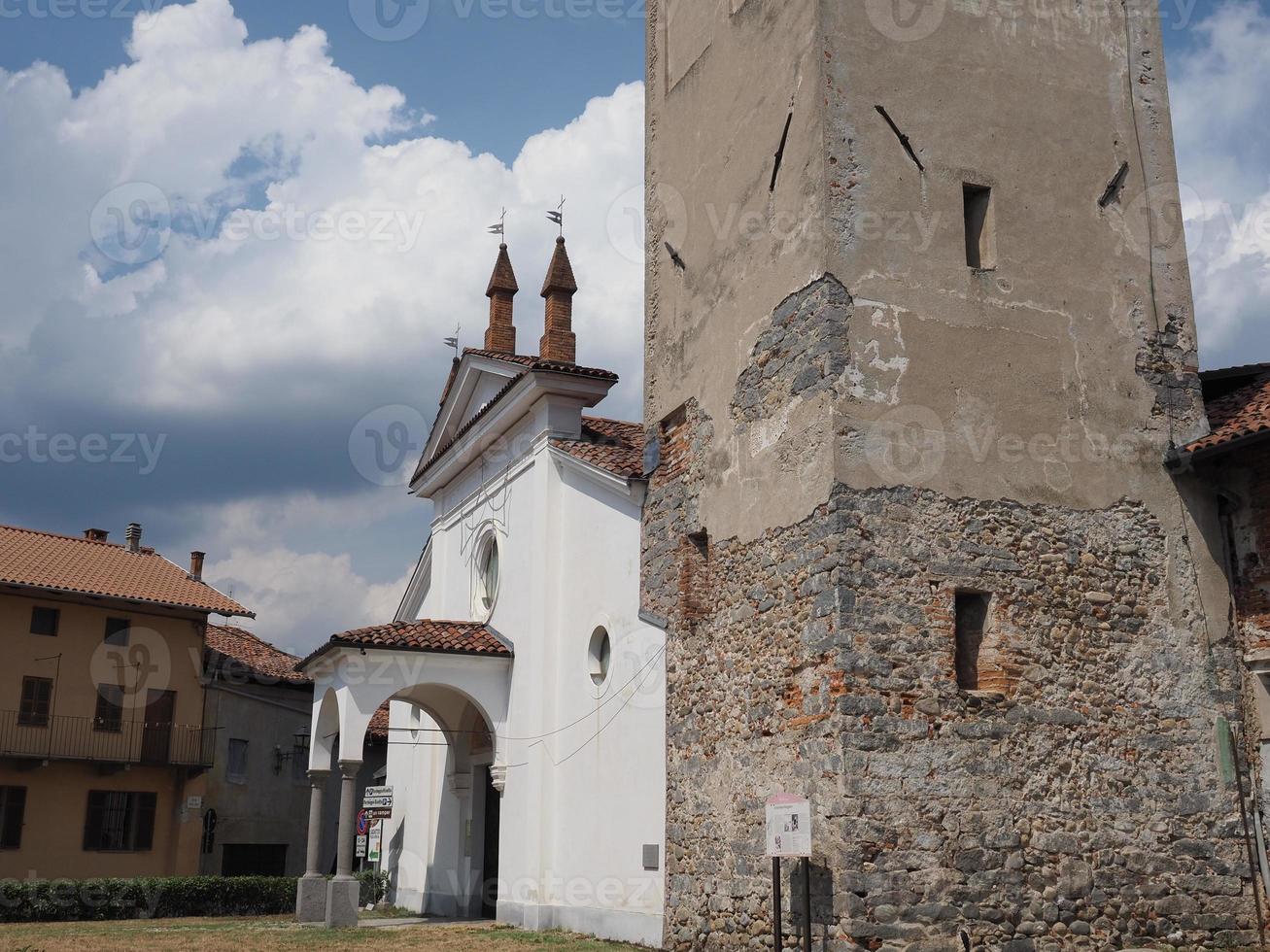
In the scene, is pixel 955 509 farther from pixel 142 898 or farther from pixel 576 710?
pixel 142 898

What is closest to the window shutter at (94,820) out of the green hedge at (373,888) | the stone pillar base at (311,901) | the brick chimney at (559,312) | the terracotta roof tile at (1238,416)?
the green hedge at (373,888)

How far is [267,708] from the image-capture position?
3216 centimetres

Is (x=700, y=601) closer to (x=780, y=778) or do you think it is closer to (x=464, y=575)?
(x=780, y=778)

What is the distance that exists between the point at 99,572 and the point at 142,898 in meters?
9.54

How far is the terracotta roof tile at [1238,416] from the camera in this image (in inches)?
456

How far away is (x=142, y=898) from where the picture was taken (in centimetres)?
2238

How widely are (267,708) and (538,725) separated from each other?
17.1 metres

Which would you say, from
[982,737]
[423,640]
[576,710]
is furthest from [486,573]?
[982,737]

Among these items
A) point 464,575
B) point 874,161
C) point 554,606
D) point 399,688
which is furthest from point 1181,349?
point 464,575

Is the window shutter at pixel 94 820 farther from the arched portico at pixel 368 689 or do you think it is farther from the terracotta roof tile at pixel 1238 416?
the terracotta roof tile at pixel 1238 416

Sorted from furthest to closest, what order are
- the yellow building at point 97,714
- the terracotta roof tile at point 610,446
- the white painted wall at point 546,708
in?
the yellow building at point 97,714, the terracotta roof tile at point 610,446, the white painted wall at point 546,708

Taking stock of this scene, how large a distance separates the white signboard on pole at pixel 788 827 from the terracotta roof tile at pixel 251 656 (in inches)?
869

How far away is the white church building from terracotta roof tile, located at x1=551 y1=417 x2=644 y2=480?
0.04 metres

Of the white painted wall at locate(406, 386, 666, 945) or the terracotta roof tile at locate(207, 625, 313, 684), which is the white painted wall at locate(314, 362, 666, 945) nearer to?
the white painted wall at locate(406, 386, 666, 945)
